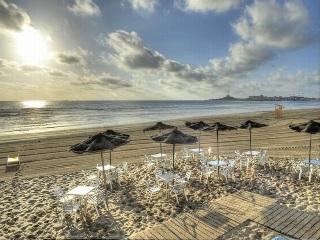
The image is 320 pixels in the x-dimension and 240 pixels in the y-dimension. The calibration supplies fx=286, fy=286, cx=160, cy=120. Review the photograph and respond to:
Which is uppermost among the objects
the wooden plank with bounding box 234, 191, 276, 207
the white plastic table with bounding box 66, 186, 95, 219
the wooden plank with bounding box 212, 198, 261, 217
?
the white plastic table with bounding box 66, 186, 95, 219

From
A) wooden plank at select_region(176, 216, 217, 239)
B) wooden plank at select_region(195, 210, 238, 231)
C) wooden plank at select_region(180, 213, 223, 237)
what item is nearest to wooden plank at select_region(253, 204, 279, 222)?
wooden plank at select_region(195, 210, 238, 231)

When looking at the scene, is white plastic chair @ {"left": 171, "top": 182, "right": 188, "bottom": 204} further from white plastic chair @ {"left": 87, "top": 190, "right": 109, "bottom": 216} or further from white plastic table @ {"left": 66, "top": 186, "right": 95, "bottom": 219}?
white plastic table @ {"left": 66, "top": 186, "right": 95, "bottom": 219}

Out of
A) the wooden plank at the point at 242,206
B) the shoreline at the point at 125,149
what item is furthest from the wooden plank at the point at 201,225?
the shoreline at the point at 125,149

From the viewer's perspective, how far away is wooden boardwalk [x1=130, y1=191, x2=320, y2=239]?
22.7 feet

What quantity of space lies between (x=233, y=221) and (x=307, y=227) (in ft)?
5.85

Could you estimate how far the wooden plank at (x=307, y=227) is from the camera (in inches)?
269

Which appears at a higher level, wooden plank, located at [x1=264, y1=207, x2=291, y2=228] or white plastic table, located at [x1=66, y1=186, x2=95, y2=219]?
white plastic table, located at [x1=66, y1=186, x2=95, y2=219]

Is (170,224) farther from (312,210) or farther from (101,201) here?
(312,210)

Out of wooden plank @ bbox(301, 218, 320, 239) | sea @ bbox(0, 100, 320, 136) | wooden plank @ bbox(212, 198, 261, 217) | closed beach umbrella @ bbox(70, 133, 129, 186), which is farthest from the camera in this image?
sea @ bbox(0, 100, 320, 136)

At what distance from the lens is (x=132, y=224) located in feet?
25.1

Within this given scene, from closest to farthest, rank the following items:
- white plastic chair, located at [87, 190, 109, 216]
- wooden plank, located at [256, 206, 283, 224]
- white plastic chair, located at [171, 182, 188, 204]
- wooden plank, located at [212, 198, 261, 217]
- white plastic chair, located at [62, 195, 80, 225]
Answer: wooden plank, located at [256, 206, 283, 224], white plastic chair, located at [62, 195, 80, 225], wooden plank, located at [212, 198, 261, 217], white plastic chair, located at [87, 190, 109, 216], white plastic chair, located at [171, 182, 188, 204]

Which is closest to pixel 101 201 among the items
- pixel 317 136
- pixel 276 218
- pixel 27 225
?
pixel 27 225

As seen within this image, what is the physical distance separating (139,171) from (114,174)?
6.18 ft

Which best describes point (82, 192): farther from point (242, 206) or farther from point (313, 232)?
point (313, 232)
